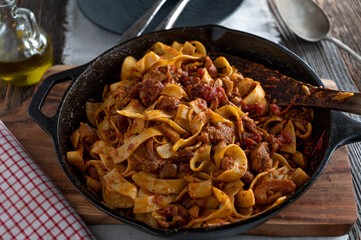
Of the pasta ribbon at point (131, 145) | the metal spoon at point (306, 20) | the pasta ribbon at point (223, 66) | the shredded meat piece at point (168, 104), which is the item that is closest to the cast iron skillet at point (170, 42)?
the pasta ribbon at point (223, 66)

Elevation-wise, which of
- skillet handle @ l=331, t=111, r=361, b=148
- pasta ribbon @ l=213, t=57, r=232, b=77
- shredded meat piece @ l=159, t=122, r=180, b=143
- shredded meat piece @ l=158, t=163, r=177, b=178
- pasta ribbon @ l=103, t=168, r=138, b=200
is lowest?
pasta ribbon @ l=103, t=168, r=138, b=200

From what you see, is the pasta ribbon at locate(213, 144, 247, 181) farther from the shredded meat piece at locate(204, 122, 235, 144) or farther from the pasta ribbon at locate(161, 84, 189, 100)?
the pasta ribbon at locate(161, 84, 189, 100)

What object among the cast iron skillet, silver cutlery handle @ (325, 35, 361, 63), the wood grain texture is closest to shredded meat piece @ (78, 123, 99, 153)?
the cast iron skillet

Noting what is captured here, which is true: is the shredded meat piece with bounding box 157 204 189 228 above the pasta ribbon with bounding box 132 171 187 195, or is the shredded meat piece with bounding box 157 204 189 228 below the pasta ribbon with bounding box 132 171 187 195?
below

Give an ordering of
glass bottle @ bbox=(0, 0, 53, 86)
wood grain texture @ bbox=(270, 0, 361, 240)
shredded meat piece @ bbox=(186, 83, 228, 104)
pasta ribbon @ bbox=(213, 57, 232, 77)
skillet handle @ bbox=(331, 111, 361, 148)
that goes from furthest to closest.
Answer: wood grain texture @ bbox=(270, 0, 361, 240) → glass bottle @ bbox=(0, 0, 53, 86) → pasta ribbon @ bbox=(213, 57, 232, 77) → shredded meat piece @ bbox=(186, 83, 228, 104) → skillet handle @ bbox=(331, 111, 361, 148)

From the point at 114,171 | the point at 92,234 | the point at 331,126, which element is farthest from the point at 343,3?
the point at 92,234

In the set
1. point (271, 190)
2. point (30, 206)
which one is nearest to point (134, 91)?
point (30, 206)
